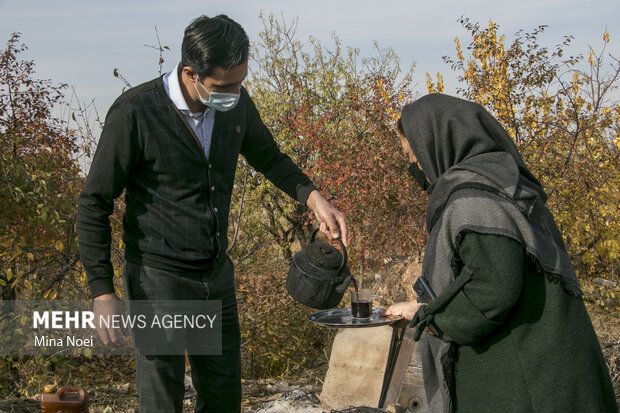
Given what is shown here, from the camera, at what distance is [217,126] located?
2.94 meters

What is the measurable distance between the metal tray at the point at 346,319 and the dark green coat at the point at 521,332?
19.8 inches

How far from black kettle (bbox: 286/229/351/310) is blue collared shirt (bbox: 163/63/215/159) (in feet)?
2.34

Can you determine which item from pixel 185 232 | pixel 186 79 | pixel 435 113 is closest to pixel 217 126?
pixel 186 79

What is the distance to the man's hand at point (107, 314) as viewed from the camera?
2.50m

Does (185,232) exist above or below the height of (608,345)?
above

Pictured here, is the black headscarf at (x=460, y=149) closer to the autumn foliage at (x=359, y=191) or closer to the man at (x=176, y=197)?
the man at (x=176, y=197)

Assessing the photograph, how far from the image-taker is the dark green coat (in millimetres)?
2029

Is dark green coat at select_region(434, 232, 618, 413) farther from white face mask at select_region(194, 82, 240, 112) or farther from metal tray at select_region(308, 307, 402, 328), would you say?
white face mask at select_region(194, 82, 240, 112)

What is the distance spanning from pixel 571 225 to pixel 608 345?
1820mm

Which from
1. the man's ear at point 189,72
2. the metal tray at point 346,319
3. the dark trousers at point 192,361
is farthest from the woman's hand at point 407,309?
the man's ear at point 189,72

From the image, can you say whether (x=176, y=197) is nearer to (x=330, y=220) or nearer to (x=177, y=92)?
(x=177, y=92)

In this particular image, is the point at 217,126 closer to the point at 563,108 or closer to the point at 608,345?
the point at 608,345

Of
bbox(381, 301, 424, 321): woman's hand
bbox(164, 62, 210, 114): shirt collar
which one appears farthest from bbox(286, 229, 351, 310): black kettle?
bbox(164, 62, 210, 114): shirt collar

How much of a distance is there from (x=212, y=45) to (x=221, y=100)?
0.27 meters
